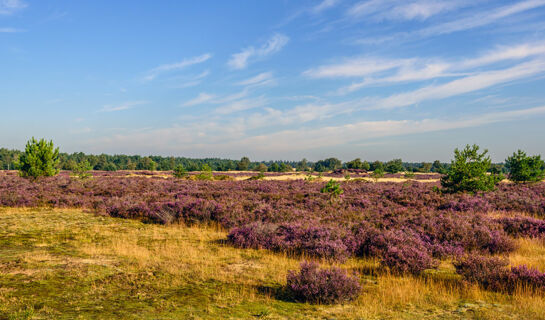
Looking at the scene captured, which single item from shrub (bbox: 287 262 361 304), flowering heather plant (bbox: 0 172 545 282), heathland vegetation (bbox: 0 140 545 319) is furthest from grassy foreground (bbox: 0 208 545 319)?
flowering heather plant (bbox: 0 172 545 282)

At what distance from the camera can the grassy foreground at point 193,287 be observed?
558cm

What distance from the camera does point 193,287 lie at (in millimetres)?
6977

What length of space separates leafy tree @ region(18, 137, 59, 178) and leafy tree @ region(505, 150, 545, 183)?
4943 centimetres

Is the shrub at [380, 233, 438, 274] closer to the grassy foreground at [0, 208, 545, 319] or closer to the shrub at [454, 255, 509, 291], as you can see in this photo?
the grassy foreground at [0, 208, 545, 319]

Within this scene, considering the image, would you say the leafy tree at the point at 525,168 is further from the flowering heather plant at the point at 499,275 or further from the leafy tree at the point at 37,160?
the leafy tree at the point at 37,160

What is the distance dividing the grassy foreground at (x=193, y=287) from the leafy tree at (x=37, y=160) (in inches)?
848

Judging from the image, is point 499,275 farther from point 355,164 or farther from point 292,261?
point 355,164

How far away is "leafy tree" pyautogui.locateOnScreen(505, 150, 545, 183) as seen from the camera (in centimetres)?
3497

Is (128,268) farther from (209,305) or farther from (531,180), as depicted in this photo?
(531,180)

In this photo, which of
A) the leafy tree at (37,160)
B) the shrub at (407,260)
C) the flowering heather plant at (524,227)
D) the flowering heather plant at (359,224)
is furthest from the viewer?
the leafy tree at (37,160)

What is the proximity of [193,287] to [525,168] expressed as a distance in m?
41.6

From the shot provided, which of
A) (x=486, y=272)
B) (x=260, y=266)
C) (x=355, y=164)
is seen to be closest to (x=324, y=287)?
(x=260, y=266)

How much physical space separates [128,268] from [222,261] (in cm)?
260

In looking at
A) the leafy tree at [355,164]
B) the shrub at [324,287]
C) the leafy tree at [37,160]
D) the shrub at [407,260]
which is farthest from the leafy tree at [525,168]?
the leafy tree at [355,164]
